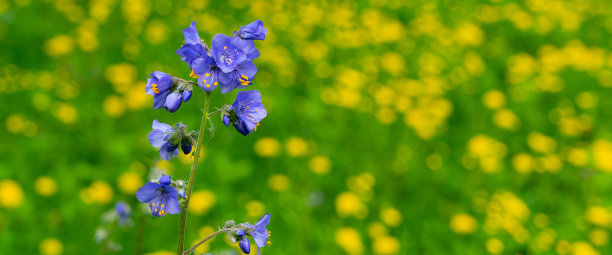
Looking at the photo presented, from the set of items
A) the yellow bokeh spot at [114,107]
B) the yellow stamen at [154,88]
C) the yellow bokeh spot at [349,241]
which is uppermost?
the yellow stamen at [154,88]

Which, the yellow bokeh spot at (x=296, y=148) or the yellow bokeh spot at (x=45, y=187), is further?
the yellow bokeh spot at (x=296, y=148)

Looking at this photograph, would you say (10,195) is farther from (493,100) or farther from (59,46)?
(493,100)

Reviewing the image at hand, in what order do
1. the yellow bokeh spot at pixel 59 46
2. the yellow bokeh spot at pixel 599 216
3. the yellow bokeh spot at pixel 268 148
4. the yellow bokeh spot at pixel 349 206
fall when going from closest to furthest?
the yellow bokeh spot at pixel 349 206, the yellow bokeh spot at pixel 599 216, the yellow bokeh spot at pixel 268 148, the yellow bokeh spot at pixel 59 46

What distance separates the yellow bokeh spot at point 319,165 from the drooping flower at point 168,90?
2.83 metres

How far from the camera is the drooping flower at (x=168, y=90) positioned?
1471 millimetres

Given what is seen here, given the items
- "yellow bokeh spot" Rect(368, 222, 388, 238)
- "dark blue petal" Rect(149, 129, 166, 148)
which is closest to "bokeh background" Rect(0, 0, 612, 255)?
"yellow bokeh spot" Rect(368, 222, 388, 238)

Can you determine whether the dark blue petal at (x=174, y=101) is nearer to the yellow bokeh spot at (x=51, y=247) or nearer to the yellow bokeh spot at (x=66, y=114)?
the yellow bokeh spot at (x=51, y=247)

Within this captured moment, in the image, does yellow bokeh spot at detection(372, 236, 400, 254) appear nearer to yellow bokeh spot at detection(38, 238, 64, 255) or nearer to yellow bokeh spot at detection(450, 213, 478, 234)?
yellow bokeh spot at detection(450, 213, 478, 234)

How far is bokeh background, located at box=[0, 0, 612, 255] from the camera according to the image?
12.5 ft

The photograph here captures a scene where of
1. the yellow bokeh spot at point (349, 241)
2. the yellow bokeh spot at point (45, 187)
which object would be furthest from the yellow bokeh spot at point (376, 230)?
the yellow bokeh spot at point (45, 187)

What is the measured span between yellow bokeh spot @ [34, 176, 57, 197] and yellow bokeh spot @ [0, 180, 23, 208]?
13 cm

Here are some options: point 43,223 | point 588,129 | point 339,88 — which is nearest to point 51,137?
point 43,223

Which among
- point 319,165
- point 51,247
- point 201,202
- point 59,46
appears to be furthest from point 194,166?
point 59,46

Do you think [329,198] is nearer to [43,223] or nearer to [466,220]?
[466,220]
